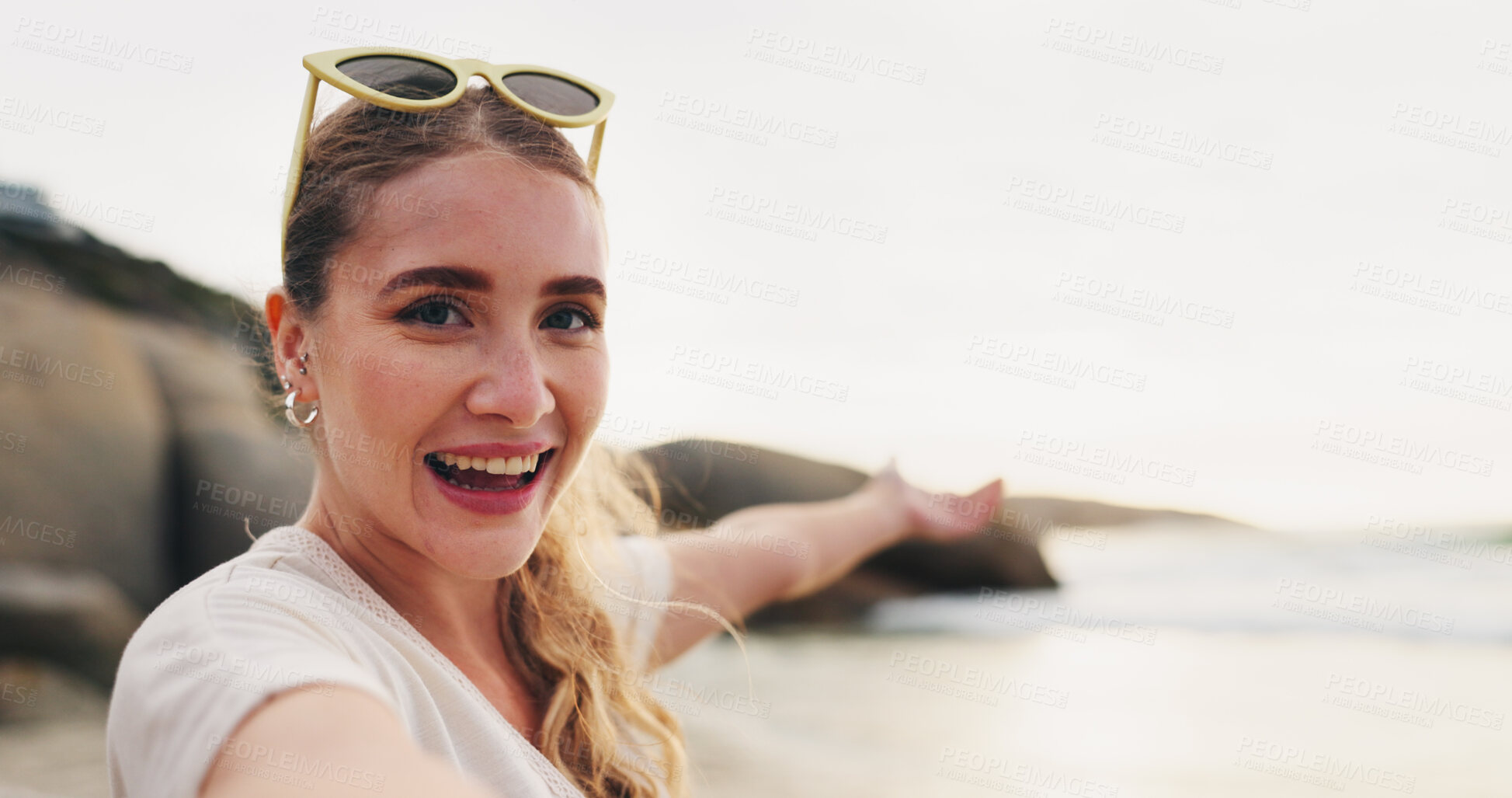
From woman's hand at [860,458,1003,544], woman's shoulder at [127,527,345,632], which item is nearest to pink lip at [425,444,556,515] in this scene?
woman's shoulder at [127,527,345,632]

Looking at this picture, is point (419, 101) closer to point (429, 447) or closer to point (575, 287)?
point (575, 287)

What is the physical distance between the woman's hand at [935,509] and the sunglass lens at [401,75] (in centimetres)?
271

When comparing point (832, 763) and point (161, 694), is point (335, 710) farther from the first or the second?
point (832, 763)

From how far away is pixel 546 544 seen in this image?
2.36 metres

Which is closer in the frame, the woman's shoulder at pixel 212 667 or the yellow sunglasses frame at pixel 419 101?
the woman's shoulder at pixel 212 667

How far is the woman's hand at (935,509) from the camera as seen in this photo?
13.0 feet

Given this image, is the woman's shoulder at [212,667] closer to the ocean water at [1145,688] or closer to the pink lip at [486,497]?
the pink lip at [486,497]

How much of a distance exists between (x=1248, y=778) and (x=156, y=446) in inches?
250

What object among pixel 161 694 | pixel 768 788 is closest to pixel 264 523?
pixel 768 788

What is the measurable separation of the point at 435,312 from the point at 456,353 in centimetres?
9

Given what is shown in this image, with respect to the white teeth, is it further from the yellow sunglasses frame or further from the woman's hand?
the woman's hand

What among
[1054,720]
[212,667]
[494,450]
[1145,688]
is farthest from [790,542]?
[1145,688]

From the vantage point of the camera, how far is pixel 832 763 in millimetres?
4598

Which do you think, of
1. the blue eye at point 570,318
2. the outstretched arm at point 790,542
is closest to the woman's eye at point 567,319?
the blue eye at point 570,318
